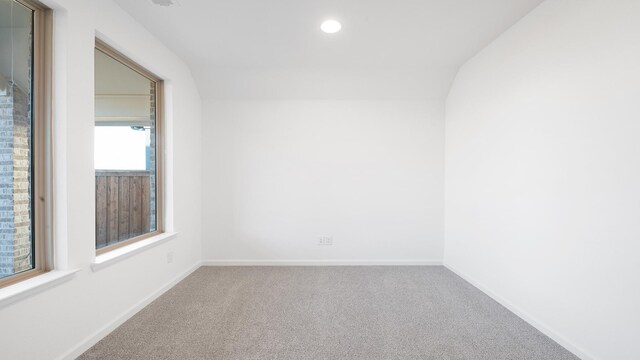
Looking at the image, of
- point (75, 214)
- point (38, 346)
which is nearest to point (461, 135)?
point (75, 214)

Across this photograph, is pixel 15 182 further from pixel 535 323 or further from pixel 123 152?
pixel 535 323

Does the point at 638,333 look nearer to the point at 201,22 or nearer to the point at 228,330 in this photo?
the point at 228,330

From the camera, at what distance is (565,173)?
1.98 metres

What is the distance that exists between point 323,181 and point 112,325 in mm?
2555

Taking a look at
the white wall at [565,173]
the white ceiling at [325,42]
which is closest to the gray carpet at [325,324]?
the white wall at [565,173]

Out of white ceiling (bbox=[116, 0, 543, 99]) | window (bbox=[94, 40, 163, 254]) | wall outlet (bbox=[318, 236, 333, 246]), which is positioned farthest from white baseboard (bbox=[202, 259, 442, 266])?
white ceiling (bbox=[116, 0, 543, 99])

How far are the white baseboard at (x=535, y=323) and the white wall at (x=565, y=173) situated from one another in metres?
0.01

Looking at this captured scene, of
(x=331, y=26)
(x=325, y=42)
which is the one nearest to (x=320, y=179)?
(x=325, y=42)

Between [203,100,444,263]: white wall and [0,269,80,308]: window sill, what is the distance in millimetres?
2062

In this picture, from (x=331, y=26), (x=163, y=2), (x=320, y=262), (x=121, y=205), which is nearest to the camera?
(x=163, y=2)

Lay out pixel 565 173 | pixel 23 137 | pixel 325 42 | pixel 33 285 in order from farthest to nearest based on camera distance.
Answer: pixel 325 42 → pixel 565 173 → pixel 23 137 → pixel 33 285

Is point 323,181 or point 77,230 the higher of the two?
point 323,181

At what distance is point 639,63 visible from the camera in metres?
1.55

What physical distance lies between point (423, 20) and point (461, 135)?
1.51 m
